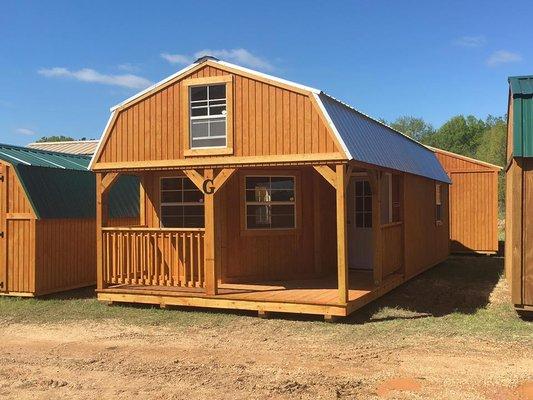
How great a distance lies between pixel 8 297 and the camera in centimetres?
1138

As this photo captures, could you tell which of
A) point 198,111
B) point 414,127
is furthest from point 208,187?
point 414,127

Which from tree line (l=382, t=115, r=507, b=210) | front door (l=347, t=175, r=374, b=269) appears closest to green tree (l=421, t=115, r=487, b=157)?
tree line (l=382, t=115, r=507, b=210)

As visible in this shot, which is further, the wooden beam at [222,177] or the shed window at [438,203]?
the shed window at [438,203]

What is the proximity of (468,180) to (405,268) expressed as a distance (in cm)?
→ 867

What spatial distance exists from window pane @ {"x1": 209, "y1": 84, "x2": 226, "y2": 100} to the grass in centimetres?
365

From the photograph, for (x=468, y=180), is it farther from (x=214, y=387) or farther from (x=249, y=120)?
(x=214, y=387)

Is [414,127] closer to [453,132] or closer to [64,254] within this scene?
[453,132]

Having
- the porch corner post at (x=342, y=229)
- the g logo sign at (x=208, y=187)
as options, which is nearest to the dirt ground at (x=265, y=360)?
the porch corner post at (x=342, y=229)

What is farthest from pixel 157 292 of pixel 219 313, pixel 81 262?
pixel 81 262

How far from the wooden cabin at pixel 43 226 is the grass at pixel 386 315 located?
0.37 m

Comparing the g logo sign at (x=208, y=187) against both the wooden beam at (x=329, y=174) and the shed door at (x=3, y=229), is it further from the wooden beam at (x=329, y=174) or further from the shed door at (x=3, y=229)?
the shed door at (x=3, y=229)

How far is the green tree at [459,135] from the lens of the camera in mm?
73438

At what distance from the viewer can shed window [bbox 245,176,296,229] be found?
35.4 feet

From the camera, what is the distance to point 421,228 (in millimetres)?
13359
